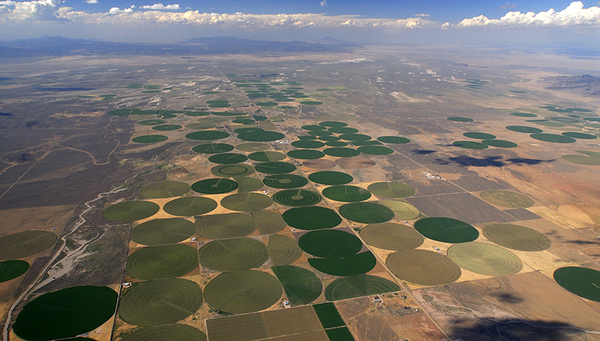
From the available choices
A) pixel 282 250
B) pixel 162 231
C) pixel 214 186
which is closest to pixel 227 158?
pixel 214 186

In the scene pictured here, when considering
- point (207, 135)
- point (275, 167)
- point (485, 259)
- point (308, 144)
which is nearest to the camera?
point (485, 259)

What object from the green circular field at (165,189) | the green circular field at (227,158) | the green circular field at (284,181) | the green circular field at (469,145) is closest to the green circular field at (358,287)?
the green circular field at (284,181)

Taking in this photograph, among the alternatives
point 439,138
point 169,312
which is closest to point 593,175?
point 439,138

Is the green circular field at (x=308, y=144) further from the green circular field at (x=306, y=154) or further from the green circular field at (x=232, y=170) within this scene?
the green circular field at (x=232, y=170)

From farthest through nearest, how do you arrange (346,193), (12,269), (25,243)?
(346,193) → (25,243) → (12,269)

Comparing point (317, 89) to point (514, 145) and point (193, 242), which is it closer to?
point (514, 145)

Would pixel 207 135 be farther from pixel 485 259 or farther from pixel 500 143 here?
pixel 500 143

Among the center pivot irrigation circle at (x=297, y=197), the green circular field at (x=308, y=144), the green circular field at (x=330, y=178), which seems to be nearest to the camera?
the center pivot irrigation circle at (x=297, y=197)
